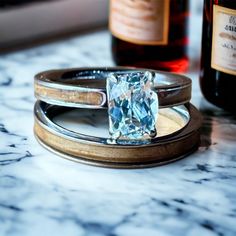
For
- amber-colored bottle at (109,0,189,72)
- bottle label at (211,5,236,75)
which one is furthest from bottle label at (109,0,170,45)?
bottle label at (211,5,236,75)

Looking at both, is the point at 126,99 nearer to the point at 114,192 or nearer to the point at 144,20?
the point at 114,192

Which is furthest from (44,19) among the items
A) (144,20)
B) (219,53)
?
(219,53)

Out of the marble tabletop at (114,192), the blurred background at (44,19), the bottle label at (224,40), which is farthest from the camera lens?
the blurred background at (44,19)

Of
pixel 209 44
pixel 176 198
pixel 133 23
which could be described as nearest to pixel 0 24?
pixel 133 23

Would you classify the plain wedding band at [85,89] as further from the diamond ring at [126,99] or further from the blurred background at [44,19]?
the blurred background at [44,19]

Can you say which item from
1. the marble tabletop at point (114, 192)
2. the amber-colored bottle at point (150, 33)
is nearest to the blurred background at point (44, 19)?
the amber-colored bottle at point (150, 33)

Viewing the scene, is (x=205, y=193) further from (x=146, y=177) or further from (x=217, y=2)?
(x=217, y=2)
